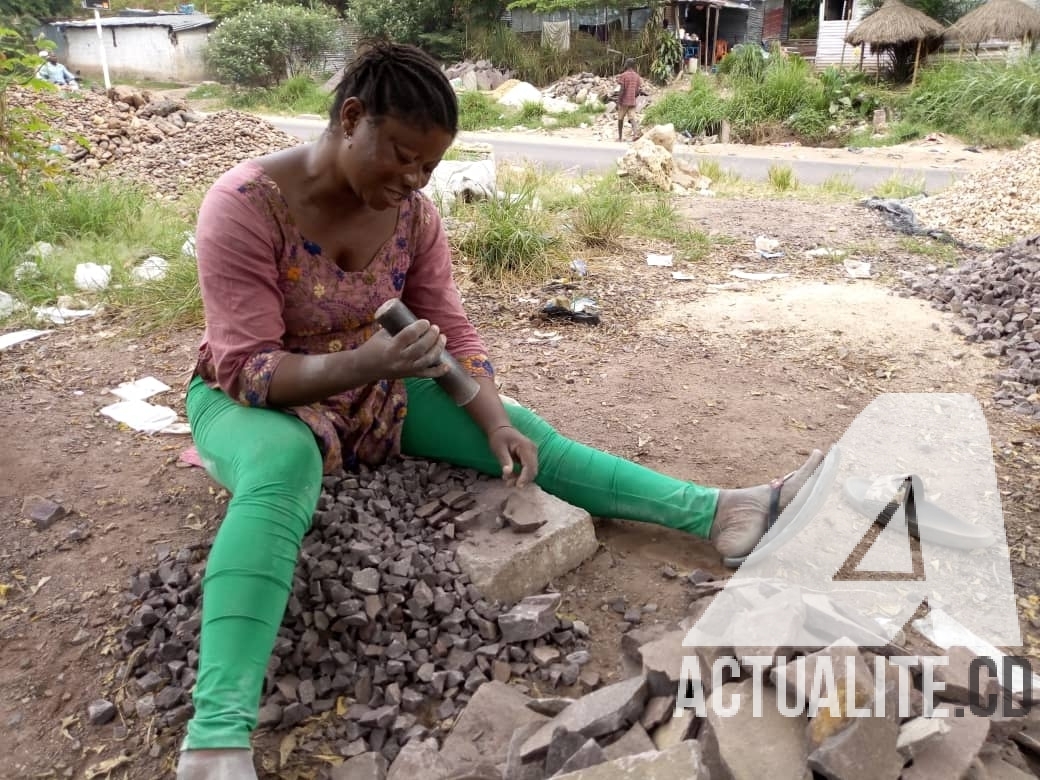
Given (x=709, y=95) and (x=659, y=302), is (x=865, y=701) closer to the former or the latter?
(x=659, y=302)

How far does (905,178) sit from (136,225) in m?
9.02

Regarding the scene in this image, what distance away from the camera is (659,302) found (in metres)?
4.69

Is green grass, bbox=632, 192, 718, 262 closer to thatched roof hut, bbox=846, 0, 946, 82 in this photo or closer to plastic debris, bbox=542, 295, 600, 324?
plastic debris, bbox=542, 295, 600, 324

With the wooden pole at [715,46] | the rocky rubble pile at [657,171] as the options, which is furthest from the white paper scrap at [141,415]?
the wooden pole at [715,46]

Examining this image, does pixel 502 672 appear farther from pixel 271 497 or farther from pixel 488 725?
pixel 271 497

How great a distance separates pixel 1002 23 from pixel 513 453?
17.9 meters

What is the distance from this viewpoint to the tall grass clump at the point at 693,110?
1569cm

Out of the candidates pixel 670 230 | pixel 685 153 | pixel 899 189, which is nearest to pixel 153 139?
pixel 670 230

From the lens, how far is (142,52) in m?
27.5

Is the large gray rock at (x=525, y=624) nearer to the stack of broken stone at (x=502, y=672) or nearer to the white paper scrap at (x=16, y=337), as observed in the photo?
the stack of broken stone at (x=502, y=672)

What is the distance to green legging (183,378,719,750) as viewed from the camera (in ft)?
4.91

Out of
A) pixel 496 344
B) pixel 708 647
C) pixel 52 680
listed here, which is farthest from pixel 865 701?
pixel 496 344

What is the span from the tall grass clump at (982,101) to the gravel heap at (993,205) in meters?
5.99

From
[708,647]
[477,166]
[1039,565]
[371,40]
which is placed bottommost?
[1039,565]
